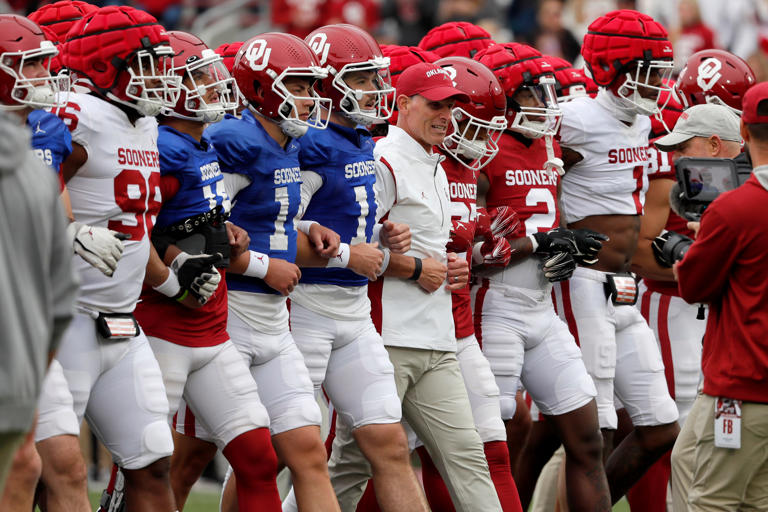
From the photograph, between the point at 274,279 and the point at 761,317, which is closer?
the point at 761,317

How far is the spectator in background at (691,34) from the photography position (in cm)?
1266

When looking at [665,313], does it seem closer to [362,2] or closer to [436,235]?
[436,235]

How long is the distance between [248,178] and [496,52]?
5.91 ft

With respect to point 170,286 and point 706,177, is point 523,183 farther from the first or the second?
point 170,286

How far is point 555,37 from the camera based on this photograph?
13.0m

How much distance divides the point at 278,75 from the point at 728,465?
2.22 meters

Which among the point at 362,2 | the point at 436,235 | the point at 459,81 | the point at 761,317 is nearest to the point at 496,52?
the point at 459,81

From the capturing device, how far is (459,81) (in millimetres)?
6133

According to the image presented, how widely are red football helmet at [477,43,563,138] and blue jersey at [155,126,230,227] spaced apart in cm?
173

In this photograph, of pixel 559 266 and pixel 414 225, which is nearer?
pixel 414 225

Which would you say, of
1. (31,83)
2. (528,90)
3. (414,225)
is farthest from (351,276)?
(31,83)

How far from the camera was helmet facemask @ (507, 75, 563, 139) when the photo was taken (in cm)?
643

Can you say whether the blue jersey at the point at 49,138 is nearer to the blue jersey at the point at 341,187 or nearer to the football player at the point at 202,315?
the football player at the point at 202,315

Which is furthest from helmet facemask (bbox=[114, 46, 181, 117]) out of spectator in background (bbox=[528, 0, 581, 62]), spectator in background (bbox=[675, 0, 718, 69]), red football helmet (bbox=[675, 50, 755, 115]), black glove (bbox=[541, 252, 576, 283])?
spectator in background (bbox=[675, 0, 718, 69])
